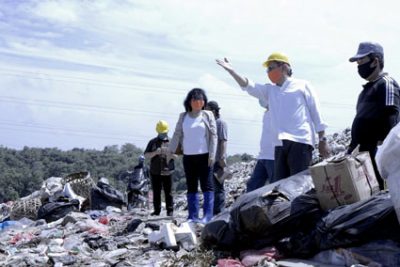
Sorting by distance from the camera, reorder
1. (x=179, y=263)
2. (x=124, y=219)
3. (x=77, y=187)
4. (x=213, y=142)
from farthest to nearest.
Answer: (x=77, y=187) < (x=124, y=219) < (x=213, y=142) < (x=179, y=263)

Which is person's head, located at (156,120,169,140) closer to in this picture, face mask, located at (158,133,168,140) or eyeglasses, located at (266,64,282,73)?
face mask, located at (158,133,168,140)

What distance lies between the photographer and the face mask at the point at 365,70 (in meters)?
5.41

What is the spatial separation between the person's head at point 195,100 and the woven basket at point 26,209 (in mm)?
5353

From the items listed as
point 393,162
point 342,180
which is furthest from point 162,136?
point 393,162

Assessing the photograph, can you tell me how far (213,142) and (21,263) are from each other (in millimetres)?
2389

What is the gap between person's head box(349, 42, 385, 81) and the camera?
538 centimetres

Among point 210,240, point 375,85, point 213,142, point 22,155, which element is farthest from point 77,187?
point 22,155

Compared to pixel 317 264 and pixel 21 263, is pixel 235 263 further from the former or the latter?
pixel 21 263

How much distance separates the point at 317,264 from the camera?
15.5 ft

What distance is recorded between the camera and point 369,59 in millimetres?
5383

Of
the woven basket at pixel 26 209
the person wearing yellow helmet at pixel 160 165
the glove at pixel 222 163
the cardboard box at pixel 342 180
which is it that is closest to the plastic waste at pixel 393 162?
the cardboard box at pixel 342 180

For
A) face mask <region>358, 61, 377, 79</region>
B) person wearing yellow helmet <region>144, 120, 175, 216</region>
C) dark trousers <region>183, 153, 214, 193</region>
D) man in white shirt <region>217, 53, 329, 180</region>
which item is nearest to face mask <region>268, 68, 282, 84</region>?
man in white shirt <region>217, 53, 329, 180</region>

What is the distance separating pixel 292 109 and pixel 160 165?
3.48 meters

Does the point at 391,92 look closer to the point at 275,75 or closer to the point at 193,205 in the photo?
the point at 275,75
